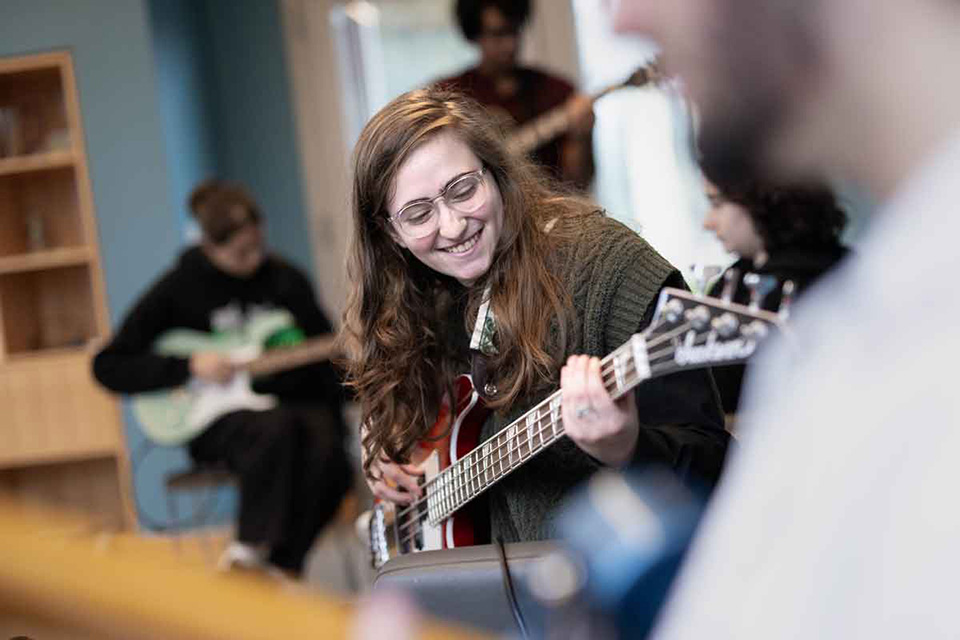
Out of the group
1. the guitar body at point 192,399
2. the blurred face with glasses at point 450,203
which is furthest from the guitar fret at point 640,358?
the guitar body at point 192,399

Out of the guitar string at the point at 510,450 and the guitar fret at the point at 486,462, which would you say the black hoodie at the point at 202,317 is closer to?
the guitar string at the point at 510,450

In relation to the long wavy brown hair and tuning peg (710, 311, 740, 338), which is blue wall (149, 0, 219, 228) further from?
tuning peg (710, 311, 740, 338)

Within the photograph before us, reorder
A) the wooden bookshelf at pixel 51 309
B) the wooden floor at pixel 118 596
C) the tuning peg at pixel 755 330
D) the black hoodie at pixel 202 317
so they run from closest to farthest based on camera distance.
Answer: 1. the wooden floor at pixel 118 596
2. the tuning peg at pixel 755 330
3. the black hoodie at pixel 202 317
4. the wooden bookshelf at pixel 51 309

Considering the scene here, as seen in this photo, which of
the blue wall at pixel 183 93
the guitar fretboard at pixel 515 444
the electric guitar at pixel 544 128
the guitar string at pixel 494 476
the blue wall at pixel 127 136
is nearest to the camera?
the guitar fretboard at pixel 515 444

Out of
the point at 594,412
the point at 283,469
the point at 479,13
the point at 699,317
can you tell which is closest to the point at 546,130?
the point at 479,13

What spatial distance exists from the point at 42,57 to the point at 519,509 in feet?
13.0

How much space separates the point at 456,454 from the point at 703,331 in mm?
655

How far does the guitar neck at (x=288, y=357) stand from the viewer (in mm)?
4098

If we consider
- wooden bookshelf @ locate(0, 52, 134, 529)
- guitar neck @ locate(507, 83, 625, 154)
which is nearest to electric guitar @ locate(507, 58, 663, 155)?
guitar neck @ locate(507, 83, 625, 154)

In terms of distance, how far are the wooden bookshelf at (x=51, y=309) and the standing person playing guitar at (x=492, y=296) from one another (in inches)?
131

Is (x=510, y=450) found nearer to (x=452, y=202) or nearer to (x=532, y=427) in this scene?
(x=532, y=427)

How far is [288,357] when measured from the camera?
412 centimetres

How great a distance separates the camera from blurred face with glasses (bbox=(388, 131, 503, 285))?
67.3 inches

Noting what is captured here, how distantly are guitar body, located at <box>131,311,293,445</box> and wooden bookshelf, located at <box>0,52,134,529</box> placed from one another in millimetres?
922
